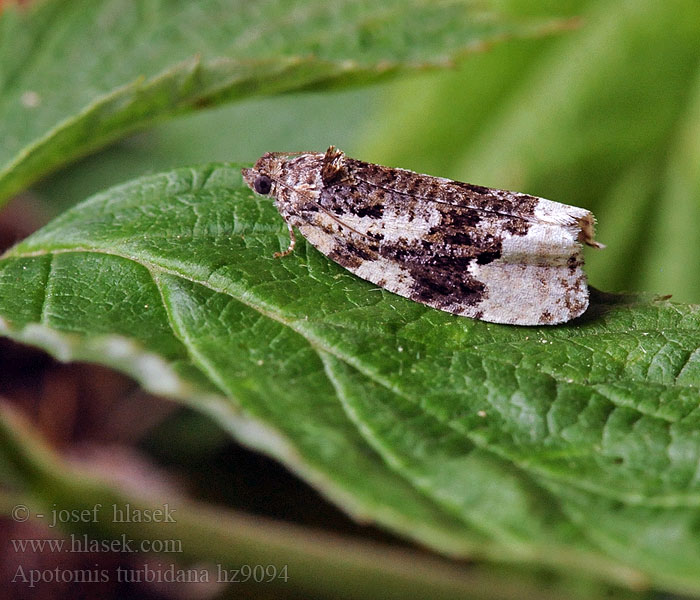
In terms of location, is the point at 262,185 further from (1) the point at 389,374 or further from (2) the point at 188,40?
(1) the point at 389,374

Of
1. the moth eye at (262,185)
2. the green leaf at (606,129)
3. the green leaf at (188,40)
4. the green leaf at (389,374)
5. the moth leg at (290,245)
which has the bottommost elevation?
the green leaf at (389,374)

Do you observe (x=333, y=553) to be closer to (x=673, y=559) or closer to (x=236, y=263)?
(x=236, y=263)

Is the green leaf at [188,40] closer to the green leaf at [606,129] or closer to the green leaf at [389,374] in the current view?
the green leaf at [389,374]

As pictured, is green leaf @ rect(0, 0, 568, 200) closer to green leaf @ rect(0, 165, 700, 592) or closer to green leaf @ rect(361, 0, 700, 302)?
green leaf @ rect(0, 165, 700, 592)

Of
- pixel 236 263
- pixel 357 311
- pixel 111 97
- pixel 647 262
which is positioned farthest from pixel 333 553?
pixel 647 262

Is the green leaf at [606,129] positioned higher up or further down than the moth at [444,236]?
higher up

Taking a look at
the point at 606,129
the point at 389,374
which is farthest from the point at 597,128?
the point at 389,374

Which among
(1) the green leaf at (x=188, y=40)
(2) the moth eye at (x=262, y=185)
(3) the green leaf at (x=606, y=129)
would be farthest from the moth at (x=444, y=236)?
(3) the green leaf at (x=606, y=129)
